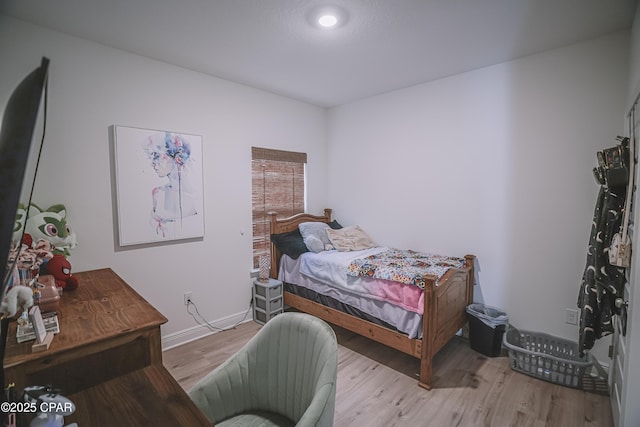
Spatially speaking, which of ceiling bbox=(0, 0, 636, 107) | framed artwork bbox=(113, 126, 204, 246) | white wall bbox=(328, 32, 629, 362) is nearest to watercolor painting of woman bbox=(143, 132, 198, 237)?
framed artwork bbox=(113, 126, 204, 246)

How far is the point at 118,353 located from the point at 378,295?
176 cm

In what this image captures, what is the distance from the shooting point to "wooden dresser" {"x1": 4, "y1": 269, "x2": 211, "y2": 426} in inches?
35.8

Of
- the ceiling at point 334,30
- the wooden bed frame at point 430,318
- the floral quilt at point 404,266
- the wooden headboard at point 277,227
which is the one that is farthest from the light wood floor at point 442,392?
the ceiling at point 334,30

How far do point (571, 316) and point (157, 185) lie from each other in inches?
139

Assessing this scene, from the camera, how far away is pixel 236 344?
9.23ft

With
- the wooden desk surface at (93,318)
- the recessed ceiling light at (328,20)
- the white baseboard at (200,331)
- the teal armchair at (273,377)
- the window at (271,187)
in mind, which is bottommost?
the white baseboard at (200,331)

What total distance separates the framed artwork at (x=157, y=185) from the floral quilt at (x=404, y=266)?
5.12 feet

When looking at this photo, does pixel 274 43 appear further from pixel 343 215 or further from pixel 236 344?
pixel 236 344

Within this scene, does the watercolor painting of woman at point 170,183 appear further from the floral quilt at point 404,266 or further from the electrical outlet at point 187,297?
the floral quilt at point 404,266

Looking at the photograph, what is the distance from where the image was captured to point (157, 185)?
258 centimetres

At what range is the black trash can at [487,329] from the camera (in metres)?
2.53

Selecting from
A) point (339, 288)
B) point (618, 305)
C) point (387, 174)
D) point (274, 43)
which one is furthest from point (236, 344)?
point (618, 305)

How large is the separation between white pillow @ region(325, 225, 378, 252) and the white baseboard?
1.25m

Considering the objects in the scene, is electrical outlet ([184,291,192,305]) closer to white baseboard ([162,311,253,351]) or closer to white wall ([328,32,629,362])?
white baseboard ([162,311,253,351])
